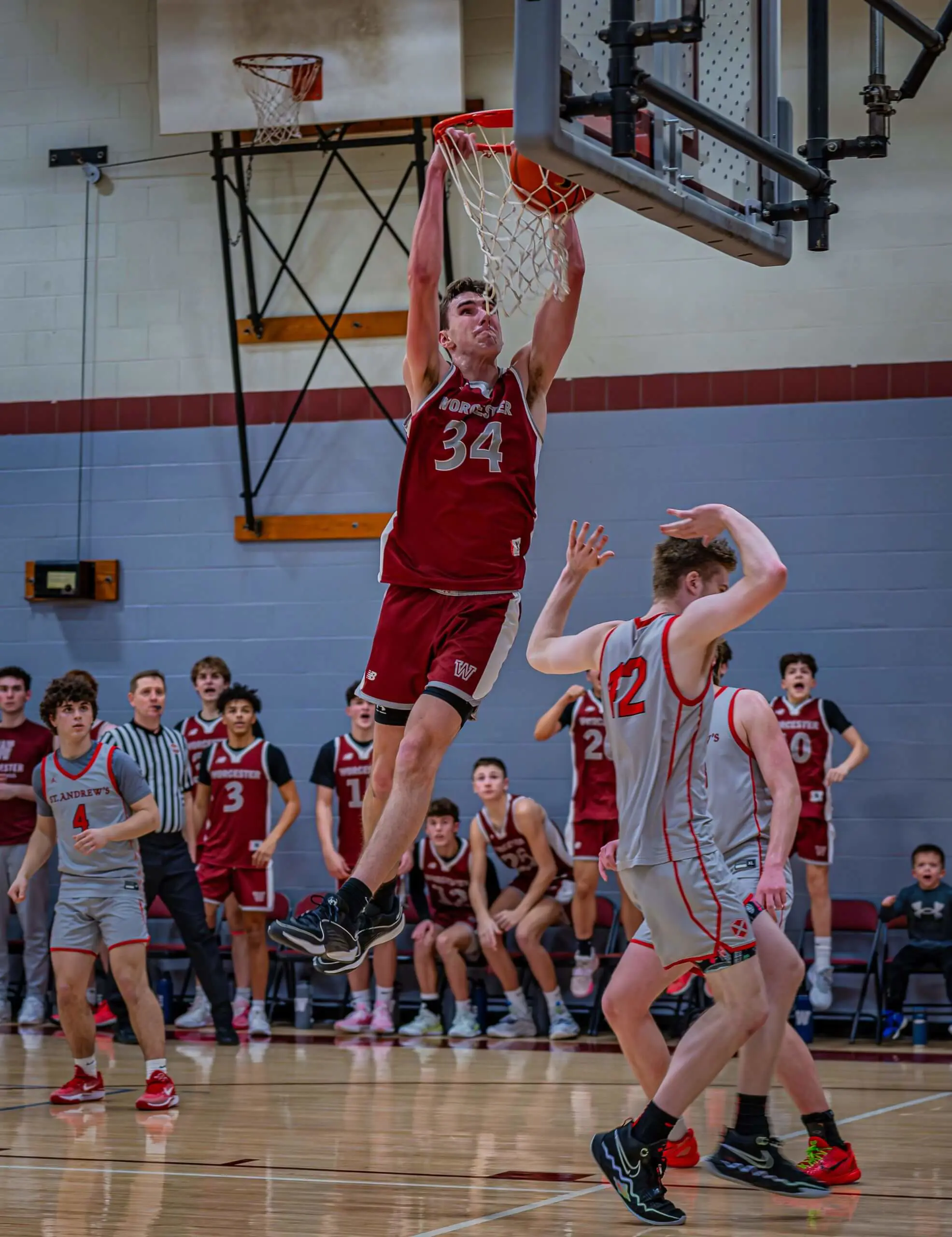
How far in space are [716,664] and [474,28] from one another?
24.4ft

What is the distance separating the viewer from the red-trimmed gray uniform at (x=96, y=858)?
7.64m

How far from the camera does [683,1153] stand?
6.00 m

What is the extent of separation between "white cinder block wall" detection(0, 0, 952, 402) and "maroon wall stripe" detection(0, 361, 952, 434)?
3.7 inches

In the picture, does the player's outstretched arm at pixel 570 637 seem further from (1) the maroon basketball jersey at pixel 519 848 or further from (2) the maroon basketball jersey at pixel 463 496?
(1) the maroon basketball jersey at pixel 519 848

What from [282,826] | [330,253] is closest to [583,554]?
[282,826]

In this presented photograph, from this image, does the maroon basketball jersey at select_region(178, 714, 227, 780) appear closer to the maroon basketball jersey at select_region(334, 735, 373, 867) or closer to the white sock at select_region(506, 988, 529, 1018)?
the maroon basketball jersey at select_region(334, 735, 373, 867)

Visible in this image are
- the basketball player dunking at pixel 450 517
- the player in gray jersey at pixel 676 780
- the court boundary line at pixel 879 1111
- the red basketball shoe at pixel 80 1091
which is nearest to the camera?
the basketball player dunking at pixel 450 517

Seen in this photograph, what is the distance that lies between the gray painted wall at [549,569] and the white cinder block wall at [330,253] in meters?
0.51

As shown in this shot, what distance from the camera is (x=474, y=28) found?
39.3 ft

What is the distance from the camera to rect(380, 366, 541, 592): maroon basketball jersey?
5043mm

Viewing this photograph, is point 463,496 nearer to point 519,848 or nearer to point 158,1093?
point 158,1093

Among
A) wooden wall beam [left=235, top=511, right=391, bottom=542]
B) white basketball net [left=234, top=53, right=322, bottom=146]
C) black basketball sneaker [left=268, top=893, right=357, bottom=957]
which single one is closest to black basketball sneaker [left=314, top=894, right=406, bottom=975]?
black basketball sneaker [left=268, top=893, right=357, bottom=957]

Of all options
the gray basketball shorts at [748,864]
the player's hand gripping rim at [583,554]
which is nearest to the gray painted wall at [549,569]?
the gray basketball shorts at [748,864]

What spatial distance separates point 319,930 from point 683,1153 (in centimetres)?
223
